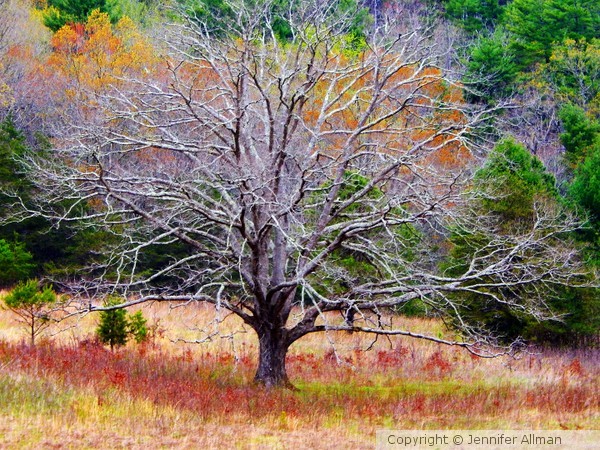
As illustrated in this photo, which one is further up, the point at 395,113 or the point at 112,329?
the point at 395,113

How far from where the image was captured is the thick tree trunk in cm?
1365

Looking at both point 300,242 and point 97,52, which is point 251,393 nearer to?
point 300,242

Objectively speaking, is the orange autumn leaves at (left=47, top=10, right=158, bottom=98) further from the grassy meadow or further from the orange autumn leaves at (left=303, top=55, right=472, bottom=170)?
the grassy meadow

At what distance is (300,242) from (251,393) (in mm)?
2617

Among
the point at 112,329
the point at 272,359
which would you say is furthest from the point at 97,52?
the point at 272,359

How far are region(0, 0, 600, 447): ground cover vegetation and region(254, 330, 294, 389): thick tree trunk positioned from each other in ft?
0.08

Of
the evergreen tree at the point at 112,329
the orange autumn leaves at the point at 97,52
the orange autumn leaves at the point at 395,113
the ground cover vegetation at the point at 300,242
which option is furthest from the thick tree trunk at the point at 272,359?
the orange autumn leaves at the point at 97,52

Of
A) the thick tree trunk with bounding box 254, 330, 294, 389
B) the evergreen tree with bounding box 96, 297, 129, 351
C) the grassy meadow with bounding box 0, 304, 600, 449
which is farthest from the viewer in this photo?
the evergreen tree with bounding box 96, 297, 129, 351

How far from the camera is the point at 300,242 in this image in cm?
1391

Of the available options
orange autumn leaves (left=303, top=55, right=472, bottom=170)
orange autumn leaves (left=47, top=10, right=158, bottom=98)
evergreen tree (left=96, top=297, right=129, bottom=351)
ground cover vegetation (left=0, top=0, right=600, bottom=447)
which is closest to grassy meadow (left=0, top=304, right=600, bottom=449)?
ground cover vegetation (left=0, top=0, right=600, bottom=447)

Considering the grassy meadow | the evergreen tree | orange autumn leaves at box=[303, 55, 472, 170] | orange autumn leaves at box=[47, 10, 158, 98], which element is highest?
orange autumn leaves at box=[47, 10, 158, 98]

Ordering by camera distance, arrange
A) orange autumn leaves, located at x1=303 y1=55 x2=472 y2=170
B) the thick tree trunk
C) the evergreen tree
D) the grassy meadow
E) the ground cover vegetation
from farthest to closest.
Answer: the evergreen tree, the thick tree trunk, orange autumn leaves, located at x1=303 y1=55 x2=472 y2=170, the ground cover vegetation, the grassy meadow

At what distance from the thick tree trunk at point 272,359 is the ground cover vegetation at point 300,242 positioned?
24 mm

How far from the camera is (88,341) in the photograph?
16.8 m
